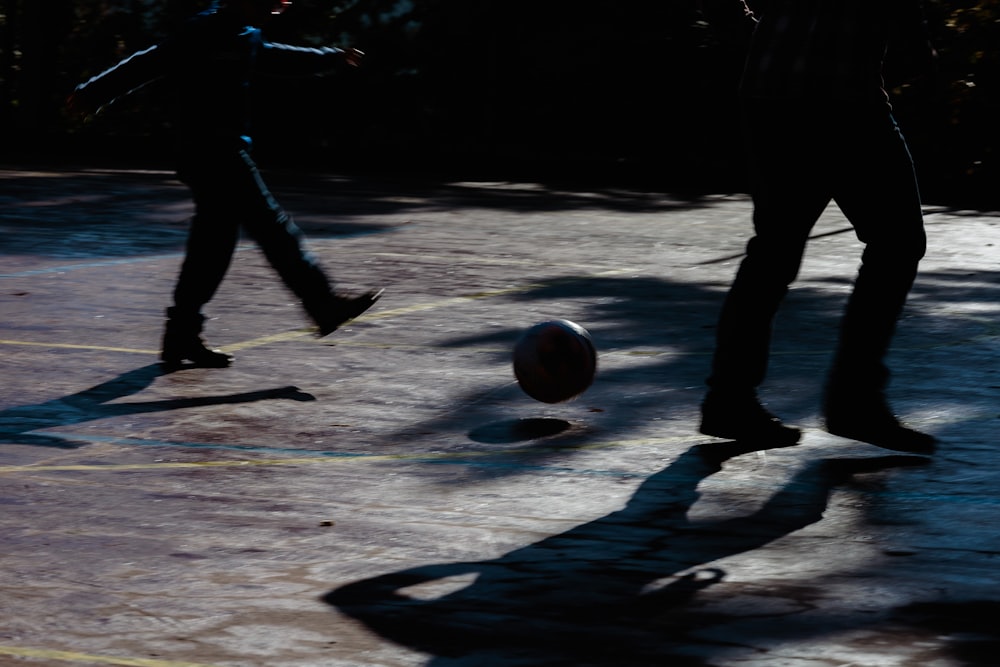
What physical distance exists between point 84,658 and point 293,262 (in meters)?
3.84

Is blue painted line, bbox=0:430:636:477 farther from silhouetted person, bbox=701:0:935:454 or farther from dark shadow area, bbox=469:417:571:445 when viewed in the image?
silhouetted person, bbox=701:0:935:454

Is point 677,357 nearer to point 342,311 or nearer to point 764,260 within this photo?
point 342,311

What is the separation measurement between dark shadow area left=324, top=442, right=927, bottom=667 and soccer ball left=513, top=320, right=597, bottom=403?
4.10ft

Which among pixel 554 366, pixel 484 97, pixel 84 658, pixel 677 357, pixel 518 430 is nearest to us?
pixel 84 658

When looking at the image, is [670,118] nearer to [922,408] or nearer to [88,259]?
[88,259]

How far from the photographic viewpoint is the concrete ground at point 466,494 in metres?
3.88

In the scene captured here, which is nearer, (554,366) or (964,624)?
(964,624)

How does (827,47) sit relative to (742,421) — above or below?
above

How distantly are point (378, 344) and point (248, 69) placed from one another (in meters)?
1.32

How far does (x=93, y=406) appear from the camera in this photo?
256 inches

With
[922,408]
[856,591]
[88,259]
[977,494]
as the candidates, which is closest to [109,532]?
[856,591]

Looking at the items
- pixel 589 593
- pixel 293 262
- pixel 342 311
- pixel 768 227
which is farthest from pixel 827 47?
pixel 293 262

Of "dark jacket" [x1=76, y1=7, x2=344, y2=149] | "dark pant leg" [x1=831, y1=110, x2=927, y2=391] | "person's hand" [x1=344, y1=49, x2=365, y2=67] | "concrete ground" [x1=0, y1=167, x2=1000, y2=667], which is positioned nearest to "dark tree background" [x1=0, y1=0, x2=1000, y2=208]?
"concrete ground" [x1=0, y1=167, x2=1000, y2=667]

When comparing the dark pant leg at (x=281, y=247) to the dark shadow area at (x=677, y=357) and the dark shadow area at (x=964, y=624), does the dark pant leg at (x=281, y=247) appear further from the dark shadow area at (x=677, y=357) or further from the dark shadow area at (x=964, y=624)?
the dark shadow area at (x=964, y=624)
